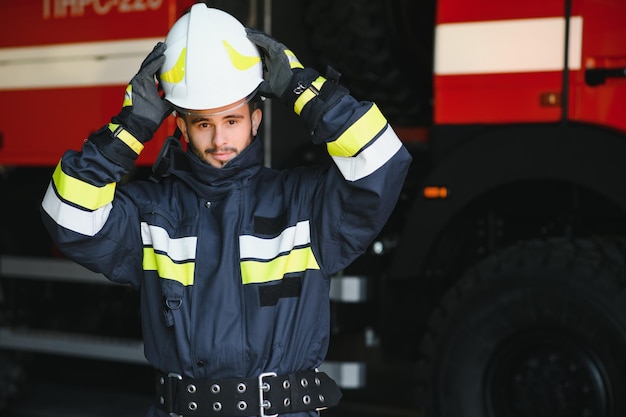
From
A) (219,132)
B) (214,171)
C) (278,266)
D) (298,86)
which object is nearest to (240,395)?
(278,266)

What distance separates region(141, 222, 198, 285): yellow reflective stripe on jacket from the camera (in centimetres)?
256

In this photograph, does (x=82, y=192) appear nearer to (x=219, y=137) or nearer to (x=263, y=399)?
(x=219, y=137)

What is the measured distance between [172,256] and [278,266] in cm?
A: 27

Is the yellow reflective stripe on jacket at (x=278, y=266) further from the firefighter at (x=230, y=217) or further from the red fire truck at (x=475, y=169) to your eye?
the red fire truck at (x=475, y=169)

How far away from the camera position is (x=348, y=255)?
2625mm

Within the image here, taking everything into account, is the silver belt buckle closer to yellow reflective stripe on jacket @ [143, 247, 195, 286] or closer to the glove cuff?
yellow reflective stripe on jacket @ [143, 247, 195, 286]

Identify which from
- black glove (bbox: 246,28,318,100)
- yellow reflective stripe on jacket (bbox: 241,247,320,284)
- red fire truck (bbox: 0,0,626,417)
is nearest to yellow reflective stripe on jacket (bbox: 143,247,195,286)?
yellow reflective stripe on jacket (bbox: 241,247,320,284)

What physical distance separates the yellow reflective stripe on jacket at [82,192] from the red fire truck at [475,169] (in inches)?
66.9

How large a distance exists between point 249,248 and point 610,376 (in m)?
1.63

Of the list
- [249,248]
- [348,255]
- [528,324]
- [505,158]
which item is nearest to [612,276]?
[528,324]

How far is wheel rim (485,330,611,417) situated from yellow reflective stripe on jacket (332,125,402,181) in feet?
4.76

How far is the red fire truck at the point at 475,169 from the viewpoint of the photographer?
11.9ft

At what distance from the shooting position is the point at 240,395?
246 centimetres

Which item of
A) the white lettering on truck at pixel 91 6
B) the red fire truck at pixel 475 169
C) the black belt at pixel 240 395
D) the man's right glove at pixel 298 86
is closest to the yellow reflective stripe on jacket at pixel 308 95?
the man's right glove at pixel 298 86
